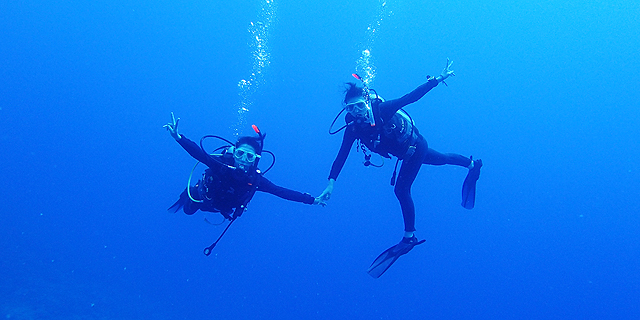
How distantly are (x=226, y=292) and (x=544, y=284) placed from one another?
29.6m

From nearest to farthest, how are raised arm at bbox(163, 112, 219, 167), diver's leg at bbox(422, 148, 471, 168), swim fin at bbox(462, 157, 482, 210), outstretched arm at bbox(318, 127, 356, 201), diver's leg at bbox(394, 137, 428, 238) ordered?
raised arm at bbox(163, 112, 219, 167) → outstretched arm at bbox(318, 127, 356, 201) → diver's leg at bbox(394, 137, 428, 238) → diver's leg at bbox(422, 148, 471, 168) → swim fin at bbox(462, 157, 482, 210)

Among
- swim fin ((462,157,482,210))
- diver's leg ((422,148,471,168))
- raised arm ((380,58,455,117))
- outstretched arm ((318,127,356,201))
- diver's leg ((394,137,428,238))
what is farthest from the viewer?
swim fin ((462,157,482,210))

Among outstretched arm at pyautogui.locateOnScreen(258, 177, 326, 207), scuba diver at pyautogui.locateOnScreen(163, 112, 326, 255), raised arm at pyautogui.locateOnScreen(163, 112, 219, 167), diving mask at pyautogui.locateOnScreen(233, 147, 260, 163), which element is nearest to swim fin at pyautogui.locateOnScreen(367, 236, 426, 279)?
outstretched arm at pyautogui.locateOnScreen(258, 177, 326, 207)

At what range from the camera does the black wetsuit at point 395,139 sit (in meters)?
5.00

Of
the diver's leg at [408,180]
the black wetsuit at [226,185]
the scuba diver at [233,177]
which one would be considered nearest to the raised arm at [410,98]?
the diver's leg at [408,180]

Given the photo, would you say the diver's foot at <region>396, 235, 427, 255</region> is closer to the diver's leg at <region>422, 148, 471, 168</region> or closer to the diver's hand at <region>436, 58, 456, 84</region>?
the diver's leg at <region>422, 148, 471, 168</region>

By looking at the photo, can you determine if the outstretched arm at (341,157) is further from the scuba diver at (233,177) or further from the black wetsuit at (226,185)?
the scuba diver at (233,177)

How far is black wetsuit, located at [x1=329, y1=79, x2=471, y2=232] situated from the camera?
5.00 metres

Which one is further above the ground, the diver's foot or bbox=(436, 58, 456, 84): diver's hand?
bbox=(436, 58, 456, 84): diver's hand

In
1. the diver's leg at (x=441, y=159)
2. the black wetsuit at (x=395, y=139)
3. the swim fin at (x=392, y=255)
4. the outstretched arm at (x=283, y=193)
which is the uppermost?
the diver's leg at (x=441, y=159)

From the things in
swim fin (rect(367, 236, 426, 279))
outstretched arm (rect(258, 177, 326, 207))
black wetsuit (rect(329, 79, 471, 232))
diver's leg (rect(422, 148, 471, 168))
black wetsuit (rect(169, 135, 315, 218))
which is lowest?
swim fin (rect(367, 236, 426, 279))

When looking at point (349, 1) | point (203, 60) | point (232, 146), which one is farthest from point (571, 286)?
point (203, 60)

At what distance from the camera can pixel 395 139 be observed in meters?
5.27

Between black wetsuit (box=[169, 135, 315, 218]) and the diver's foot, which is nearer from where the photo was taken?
black wetsuit (box=[169, 135, 315, 218])
